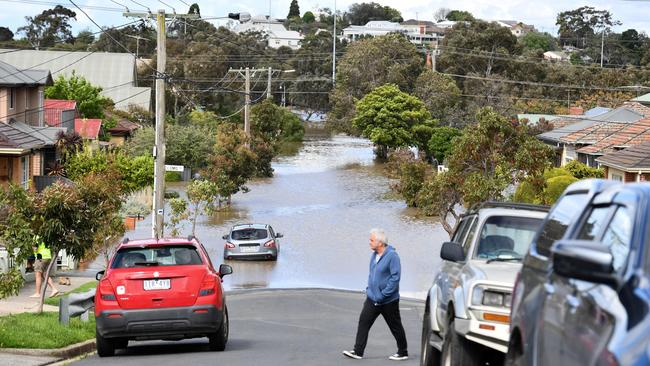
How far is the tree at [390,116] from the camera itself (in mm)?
96250

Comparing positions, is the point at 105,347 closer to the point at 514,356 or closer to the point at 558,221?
the point at 514,356

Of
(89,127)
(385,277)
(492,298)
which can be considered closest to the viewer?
(492,298)

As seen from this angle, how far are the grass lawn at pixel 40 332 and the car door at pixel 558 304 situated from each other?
482 inches

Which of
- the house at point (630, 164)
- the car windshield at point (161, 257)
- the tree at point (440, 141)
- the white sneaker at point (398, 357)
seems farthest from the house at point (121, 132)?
the white sneaker at point (398, 357)

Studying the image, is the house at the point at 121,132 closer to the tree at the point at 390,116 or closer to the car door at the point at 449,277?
the tree at the point at 390,116

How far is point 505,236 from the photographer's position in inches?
476

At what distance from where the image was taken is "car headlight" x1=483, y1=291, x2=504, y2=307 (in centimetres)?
1022

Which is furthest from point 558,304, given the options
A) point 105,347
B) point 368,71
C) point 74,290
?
point 368,71

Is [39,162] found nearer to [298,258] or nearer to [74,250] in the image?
[298,258]

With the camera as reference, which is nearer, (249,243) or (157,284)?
(157,284)

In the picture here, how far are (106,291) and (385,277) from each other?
12.5 feet

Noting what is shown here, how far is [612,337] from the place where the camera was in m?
5.20

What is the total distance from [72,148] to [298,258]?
14.8m

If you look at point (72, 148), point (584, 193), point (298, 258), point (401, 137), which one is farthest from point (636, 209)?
point (401, 137)
